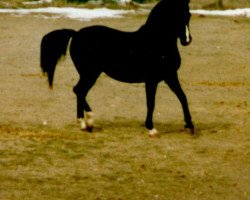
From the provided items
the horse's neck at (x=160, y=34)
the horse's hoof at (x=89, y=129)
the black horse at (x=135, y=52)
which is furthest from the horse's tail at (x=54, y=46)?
the horse's neck at (x=160, y=34)

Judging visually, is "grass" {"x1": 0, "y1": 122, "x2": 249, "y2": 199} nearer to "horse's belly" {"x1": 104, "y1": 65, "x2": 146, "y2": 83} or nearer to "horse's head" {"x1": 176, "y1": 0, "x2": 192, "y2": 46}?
"horse's belly" {"x1": 104, "y1": 65, "x2": 146, "y2": 83}

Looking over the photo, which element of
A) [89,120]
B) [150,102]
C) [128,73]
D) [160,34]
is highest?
[160,34]

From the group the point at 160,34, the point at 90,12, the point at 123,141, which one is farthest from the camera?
the point at 90,12

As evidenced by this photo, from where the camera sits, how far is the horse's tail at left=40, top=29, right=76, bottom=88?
10.3 metres

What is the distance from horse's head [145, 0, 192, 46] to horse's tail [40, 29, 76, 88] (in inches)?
50.9

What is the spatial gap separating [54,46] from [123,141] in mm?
1836

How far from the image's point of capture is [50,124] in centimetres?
1085

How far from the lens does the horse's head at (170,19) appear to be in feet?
31.8

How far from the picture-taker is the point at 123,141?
9.75 m

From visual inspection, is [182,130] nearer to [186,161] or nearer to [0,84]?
[186,161]

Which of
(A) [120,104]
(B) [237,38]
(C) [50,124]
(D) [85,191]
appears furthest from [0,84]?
(B) [237,38]

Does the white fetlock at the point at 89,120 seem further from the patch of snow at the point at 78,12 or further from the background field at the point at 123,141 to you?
the patch of snow at the point at 78,12

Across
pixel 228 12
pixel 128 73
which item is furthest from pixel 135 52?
pixel 228 12

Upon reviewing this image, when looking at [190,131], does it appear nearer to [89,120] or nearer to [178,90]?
[178,90]
